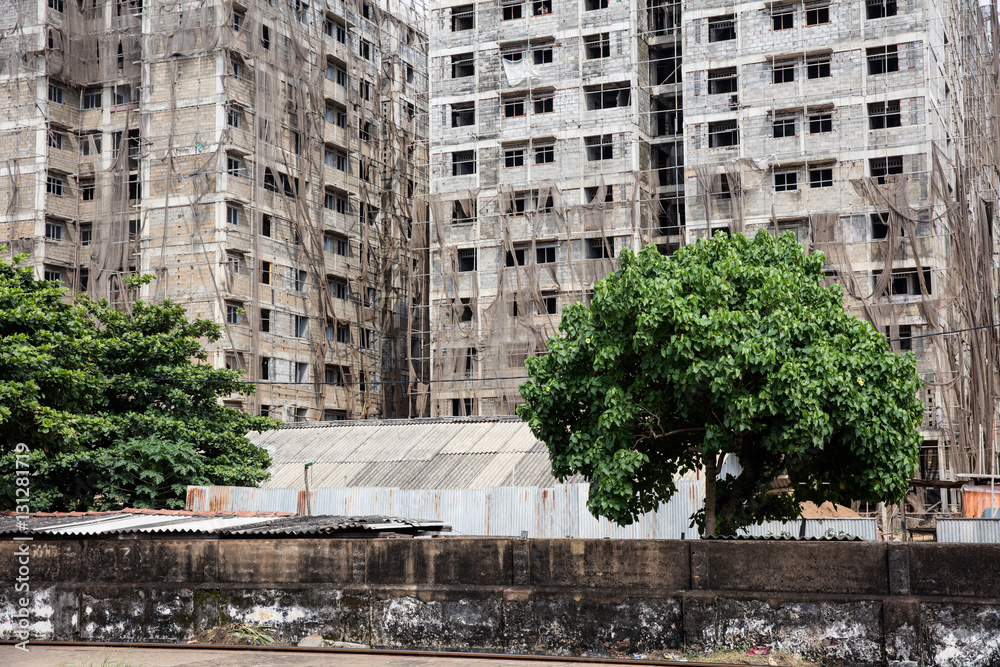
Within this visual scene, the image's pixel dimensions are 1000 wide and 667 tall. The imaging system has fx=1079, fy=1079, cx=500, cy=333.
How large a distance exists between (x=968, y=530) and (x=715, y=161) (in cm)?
2285

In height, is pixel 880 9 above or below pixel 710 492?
above

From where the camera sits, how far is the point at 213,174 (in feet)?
141

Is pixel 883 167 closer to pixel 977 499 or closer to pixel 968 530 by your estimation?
pixel 977 499

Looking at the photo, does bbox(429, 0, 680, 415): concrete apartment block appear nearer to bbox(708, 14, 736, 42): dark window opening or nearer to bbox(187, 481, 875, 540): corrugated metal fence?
bbox(708, 14, 736, 42): dark window opening

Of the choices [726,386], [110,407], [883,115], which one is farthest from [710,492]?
[883,115]

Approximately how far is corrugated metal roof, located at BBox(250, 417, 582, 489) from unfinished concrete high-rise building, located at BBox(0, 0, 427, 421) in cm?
860

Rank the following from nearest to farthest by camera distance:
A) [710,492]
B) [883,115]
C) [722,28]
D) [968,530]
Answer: [710,492] → [968,530] → [883,115] → [722,28]

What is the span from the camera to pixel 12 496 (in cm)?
2267

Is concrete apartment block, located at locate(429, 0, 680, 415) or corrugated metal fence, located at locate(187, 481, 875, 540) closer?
corrugated metal fence, located at locate(187, 481, 875, 540)

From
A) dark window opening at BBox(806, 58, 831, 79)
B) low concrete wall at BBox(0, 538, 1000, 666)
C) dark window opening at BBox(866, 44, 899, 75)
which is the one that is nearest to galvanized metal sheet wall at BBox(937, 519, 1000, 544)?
low concrete wall at BBox(0, 538, 1000, 666)

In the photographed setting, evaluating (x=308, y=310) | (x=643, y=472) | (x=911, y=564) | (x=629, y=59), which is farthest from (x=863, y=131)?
(x=911, y=564)

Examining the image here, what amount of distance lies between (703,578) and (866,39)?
105 feet

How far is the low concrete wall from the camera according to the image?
41.9 feet

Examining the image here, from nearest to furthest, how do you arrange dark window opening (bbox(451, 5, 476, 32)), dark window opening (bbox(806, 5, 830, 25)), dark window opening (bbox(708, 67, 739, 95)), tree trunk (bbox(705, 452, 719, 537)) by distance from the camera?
tree trunk (bbox(705, 452, 719, 537)), dark window opening (bbox(806, 5, 830, 25)), dark window opening (bbox(708, 67, 739, 95)), dark window opening (bbox(451, 5, 476, 32))
